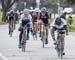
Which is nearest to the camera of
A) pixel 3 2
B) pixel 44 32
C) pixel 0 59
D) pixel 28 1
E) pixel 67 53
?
pixel 0 59

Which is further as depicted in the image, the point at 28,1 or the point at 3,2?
the point at 28,1

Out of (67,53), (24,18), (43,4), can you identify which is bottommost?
(43,4)

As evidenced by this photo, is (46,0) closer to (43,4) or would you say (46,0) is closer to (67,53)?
(43,4)

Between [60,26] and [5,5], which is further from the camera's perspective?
[5,5]

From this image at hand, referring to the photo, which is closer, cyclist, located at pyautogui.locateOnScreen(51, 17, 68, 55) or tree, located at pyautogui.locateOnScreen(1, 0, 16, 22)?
cyclist, located at pyautogui.locateOnScreen(51, 17, 68, 55)

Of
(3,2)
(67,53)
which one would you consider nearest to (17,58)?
(67,53)

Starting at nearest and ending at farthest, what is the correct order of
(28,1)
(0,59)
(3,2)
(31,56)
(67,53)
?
(0,59), (31,56), (67,53), (3,2), (28,1)

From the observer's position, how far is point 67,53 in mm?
17359

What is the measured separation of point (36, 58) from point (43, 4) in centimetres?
8320

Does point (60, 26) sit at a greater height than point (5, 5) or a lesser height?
greater

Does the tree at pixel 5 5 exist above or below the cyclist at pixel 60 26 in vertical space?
below

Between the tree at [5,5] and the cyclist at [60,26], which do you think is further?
the tree at [5,5]

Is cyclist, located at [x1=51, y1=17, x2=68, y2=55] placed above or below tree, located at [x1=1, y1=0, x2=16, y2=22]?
above

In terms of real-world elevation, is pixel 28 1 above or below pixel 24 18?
below
